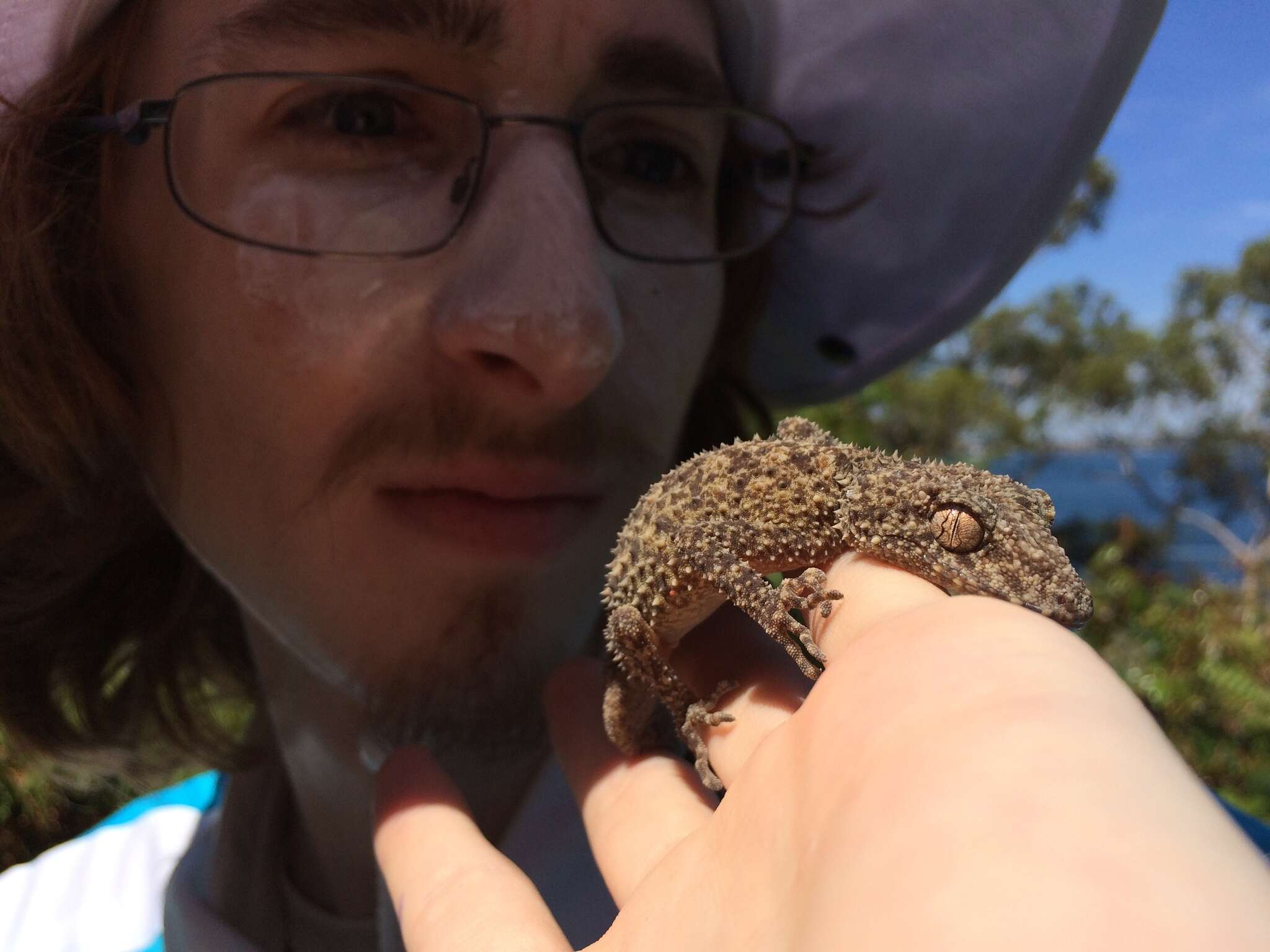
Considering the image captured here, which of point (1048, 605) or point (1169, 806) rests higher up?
point (1169, 806)

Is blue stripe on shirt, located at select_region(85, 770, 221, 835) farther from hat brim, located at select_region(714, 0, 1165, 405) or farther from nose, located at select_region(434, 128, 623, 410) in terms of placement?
hat brim, located at select_region(714, 0, 1165, 405)

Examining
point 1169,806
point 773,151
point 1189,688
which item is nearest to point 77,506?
point 773,151

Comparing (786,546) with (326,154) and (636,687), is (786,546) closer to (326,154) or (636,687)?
(636,687)

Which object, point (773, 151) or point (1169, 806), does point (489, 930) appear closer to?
point (1169, 806)

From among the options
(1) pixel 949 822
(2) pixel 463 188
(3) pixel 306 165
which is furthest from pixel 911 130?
(1) pixel 949 822

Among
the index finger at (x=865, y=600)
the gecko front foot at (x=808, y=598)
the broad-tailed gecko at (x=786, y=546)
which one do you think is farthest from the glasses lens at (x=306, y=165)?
the index finger at (x=865, y=600)

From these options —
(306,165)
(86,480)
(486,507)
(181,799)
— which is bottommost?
(181,799)

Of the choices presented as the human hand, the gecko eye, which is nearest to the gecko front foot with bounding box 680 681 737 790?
the human hand
